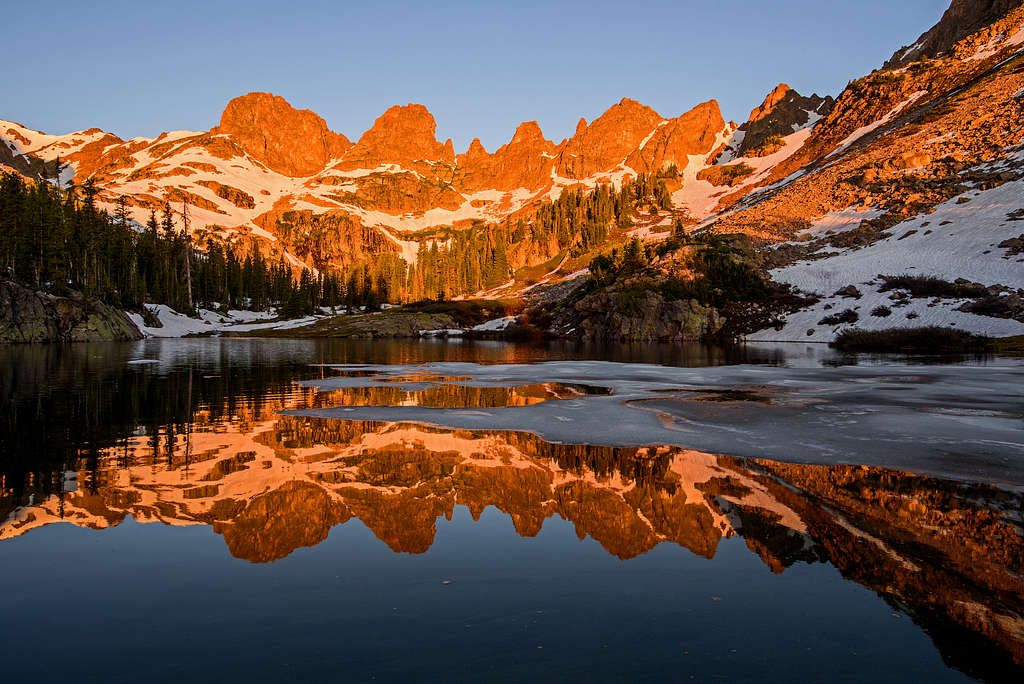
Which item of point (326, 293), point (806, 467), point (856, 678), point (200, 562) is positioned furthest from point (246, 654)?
point (326, 293)

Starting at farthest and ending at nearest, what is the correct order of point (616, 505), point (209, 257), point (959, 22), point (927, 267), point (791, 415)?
point (959, 22) → point (209, 257) → point (927, 267) → point (791, 415) → point (616, 505)

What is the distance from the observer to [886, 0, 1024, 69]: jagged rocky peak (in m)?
133

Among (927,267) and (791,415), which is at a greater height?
(927,267)

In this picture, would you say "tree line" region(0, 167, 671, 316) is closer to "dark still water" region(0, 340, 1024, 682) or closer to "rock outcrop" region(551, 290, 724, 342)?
"rock outcrop" region(551, 290, 724, 342)

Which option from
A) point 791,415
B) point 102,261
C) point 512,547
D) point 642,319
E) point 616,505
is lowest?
point 512,547

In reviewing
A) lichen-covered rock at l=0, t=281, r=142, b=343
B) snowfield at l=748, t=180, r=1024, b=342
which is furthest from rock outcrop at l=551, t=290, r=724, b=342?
lichen-covered rock at l=0, t=281, r=142, b=343

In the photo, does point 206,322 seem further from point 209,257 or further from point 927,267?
point 927,267

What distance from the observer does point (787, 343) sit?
6291cm

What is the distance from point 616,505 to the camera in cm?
884

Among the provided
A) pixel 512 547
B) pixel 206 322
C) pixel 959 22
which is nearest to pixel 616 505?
pixel 512 547

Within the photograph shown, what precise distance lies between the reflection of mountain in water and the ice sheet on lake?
1.37 m

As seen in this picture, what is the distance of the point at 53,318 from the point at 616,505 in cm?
7198

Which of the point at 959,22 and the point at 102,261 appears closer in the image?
the point at 102,261

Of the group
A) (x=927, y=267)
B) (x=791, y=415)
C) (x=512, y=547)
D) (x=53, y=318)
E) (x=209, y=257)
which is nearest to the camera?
(x=512, y=547)
